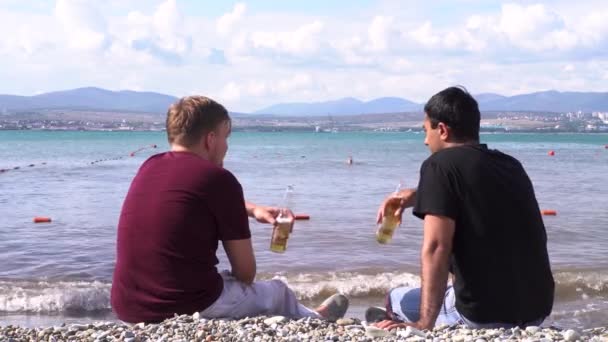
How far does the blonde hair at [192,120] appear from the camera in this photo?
4824mm

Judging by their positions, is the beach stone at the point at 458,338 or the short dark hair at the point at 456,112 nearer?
the beach stone at the point at 458,338

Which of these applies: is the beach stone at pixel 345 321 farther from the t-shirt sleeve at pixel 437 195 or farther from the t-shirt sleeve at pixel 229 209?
the t-shirt sleeve at pixel 437 195

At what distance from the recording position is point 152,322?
4.83m

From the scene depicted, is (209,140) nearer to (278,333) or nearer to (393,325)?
(278,333)

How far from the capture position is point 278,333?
15.1 feet

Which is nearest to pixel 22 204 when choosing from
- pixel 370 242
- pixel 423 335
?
pixel 370 242

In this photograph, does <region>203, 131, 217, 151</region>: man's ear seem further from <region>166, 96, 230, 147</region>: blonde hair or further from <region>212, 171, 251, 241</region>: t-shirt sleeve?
<region>212, 171, 251, 241</region>: t-shirt sleeve

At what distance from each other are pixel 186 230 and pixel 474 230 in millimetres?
1628

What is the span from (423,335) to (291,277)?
556cm

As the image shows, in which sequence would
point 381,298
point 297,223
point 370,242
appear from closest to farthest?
1. point 381,298
2. point 370,242
3. point 297,223

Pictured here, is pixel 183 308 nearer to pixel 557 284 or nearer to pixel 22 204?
pixel 557 284

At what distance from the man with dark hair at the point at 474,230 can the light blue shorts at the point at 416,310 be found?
0.04 feet

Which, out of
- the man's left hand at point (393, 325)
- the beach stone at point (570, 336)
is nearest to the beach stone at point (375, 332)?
the man's left hand at point (393, 325)

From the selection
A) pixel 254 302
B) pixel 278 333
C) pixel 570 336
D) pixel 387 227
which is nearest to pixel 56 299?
pixel 254 302
